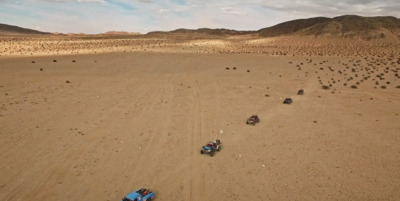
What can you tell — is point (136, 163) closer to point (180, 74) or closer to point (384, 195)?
point (384, 195)

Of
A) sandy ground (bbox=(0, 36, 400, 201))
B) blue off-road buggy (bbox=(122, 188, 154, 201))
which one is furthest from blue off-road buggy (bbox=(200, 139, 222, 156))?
blue off-road buggy (bbox=(122, 188, 154, 201))

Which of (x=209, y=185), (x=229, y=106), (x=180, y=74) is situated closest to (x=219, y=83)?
(x=180, y=74)

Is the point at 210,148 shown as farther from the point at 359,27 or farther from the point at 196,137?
the point at 359,27

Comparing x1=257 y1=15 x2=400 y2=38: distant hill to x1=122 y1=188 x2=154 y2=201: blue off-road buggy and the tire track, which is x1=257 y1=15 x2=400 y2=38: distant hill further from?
x1=122 y1=188 x2=154 y2=201: blue off-road buggy

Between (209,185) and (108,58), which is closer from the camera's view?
(209,185)

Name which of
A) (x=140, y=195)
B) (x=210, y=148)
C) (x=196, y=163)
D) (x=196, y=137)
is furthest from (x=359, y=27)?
(x=140, y=195)

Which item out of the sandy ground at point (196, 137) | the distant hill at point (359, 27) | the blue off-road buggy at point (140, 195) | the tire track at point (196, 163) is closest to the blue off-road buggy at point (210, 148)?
the sandy ground at point (196, 137)

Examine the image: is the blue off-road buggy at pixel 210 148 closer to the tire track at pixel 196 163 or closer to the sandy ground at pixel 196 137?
the sandy ground at pixel 196 137
